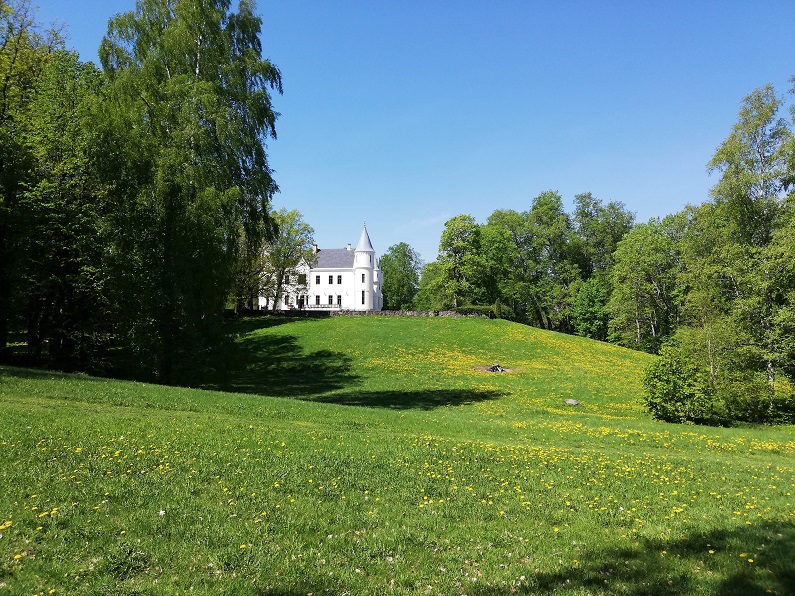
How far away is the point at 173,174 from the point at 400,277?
94307 mm

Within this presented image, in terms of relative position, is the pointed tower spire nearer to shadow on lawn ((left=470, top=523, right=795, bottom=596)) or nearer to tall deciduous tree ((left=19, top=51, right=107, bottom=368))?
tall deciduous tree ((left=19, top=51, right=107, bottom=368))

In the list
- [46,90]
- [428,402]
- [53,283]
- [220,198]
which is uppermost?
[46,90]

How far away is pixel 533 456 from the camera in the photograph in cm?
1212

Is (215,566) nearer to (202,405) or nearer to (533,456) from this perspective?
(533,456)

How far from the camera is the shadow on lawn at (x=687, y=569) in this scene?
546 cm

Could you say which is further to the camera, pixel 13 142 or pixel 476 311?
pixel 476 311

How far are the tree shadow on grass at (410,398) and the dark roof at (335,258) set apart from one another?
7119 cm

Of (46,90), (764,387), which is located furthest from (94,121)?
(764,387)

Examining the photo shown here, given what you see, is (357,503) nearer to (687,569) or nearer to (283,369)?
(687,569)

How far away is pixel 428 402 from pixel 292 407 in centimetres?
863

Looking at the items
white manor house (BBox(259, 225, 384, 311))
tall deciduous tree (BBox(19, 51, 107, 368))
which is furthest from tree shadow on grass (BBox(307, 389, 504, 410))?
white manor house (BBox(259, 225, 384, 311))

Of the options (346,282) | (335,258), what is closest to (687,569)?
(346,282)

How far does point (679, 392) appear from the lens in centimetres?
2233

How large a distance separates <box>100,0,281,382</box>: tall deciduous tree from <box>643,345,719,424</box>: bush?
67.4 feet
